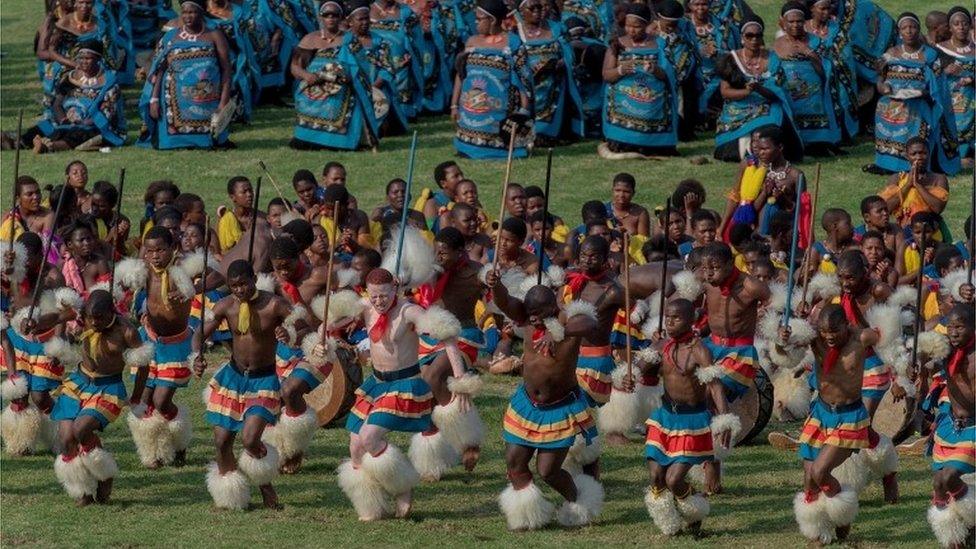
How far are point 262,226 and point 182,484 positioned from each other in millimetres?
3699

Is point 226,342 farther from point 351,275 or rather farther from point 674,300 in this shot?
point 674,300

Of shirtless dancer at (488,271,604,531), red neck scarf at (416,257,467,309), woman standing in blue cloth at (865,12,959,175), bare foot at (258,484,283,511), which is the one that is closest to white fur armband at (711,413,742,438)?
shirtless dancer at (488,271,604,531)

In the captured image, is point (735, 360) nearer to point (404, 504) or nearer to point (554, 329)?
point (554, 329)

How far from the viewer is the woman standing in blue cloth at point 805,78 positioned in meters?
22.0

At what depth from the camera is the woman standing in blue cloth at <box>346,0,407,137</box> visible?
23.1 meters

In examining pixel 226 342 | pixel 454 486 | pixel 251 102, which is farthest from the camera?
pixel 251 102

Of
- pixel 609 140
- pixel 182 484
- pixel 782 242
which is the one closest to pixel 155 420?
pixel 182 484

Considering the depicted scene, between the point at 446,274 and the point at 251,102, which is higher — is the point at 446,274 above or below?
above

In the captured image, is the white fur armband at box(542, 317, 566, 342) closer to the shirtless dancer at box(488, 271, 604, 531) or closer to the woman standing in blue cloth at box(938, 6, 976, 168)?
the shirtless dancer at box(488, 271, 604, 531)

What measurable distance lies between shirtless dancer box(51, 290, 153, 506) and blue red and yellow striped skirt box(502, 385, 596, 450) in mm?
2325

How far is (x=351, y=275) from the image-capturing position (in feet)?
48.6

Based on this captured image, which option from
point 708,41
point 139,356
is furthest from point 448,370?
point 708,41

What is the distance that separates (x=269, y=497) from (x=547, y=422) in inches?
74.2

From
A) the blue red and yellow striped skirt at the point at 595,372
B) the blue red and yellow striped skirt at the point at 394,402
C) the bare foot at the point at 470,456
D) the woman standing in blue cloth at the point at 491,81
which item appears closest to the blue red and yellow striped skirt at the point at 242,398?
the blue red and yellow striped skirt at the point at 394,402
